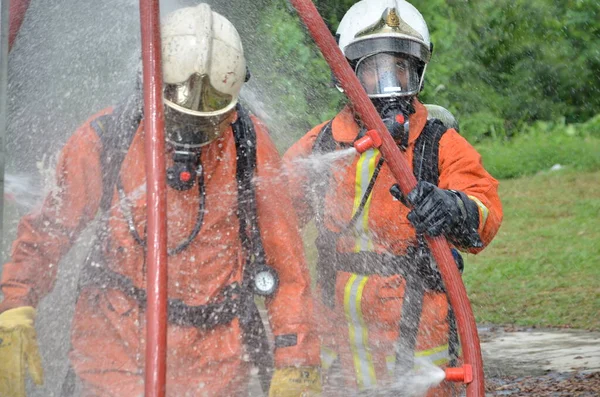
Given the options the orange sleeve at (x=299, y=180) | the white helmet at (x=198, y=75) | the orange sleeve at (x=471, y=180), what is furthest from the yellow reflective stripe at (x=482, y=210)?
the white helmet at (x=198, y=75)

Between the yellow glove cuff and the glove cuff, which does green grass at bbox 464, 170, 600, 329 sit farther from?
the yellow glove cuff

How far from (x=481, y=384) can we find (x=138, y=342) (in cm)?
110

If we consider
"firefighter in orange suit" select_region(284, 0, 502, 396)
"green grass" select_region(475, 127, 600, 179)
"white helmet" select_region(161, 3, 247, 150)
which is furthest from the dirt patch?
"green grass" select_region(475, 127, 600, 179)

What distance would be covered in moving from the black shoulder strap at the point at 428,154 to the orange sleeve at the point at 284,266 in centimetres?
56

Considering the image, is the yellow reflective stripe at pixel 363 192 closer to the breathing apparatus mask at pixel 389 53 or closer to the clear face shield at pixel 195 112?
the breathing apparatus mask at pixel 389 53

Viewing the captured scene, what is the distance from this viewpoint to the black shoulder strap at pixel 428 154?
428 cm

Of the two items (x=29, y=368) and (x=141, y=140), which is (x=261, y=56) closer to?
(x=141, y=140)

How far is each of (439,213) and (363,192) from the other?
1.88 feet

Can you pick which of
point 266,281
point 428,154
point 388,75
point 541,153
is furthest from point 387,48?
point 541,153

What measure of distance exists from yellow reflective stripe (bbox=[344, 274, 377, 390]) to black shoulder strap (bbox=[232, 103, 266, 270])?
50 centimetres

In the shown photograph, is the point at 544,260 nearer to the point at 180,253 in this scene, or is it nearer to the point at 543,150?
the point at 543,150

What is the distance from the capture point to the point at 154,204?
3.08 m

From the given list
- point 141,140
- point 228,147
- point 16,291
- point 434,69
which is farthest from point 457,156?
point 434,69

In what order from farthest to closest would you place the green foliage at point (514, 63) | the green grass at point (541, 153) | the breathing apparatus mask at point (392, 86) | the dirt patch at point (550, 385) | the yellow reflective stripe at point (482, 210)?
1. the green grass at point (541, 153)
2. the green foliage at point (514, 63)
3. the dirt patch at point (550, 385)
4. the breathing apparatus mask at point (392, 86)
5. the yellow reflective stripe at point (482, 210)
